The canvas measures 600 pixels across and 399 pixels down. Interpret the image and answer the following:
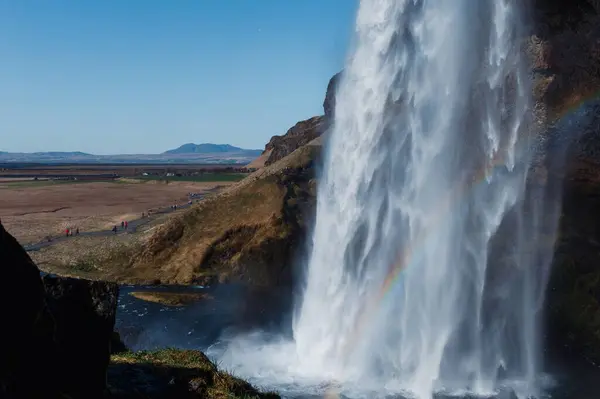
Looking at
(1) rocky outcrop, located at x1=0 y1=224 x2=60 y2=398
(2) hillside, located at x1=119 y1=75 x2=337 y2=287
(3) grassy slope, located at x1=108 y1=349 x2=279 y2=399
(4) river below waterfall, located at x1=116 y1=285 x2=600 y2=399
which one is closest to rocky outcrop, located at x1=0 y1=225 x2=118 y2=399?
(1) rocky outcrop, located at x1=0 y1=224 x2=60 y2=398

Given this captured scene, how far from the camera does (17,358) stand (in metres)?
8.09

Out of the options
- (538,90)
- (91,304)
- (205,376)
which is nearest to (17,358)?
(91,304)

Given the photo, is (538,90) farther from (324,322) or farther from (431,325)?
(324,322)

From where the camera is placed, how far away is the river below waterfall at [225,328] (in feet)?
77.6

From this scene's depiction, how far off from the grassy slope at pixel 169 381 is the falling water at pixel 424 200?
12.8 metres

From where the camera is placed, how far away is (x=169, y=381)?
12859 millimetres

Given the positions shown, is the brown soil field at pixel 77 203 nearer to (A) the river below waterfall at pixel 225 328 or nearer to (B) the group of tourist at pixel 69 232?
(B) the group of tourist at pixel 69 232

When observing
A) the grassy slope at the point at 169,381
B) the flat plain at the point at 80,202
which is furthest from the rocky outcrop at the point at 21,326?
the flat plain at the point at 80,202

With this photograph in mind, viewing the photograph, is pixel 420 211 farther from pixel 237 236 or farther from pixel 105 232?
pixel 105 232

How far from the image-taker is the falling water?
89.9ft

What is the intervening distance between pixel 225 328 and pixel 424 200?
1476 cm

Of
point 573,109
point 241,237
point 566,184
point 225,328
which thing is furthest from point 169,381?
point 241,237

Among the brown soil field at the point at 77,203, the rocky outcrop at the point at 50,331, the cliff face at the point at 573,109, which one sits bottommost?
the brown soil field at the point at 77,203

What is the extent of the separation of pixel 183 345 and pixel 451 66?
20913 mm
